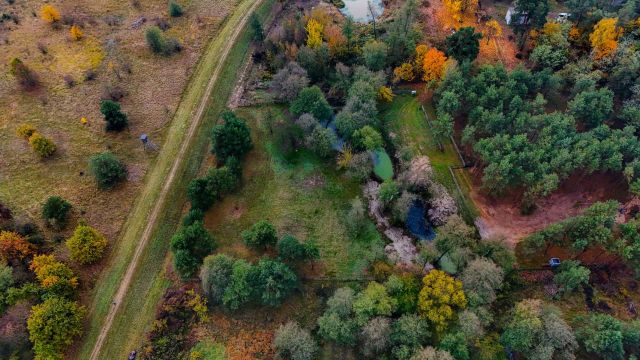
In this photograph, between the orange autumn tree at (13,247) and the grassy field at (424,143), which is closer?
the orange autumn tree at (13,247)

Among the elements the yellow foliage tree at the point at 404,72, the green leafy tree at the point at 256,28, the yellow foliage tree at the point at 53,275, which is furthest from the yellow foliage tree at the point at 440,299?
the green leafy tree at the point at 256,28

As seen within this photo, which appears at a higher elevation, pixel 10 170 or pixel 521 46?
pixel 521 46

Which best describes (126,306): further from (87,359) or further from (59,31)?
(59,31)

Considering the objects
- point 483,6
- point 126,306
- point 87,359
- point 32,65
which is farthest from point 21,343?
point 483,6

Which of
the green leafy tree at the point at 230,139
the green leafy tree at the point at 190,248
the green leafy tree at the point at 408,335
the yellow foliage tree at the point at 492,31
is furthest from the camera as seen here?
the yellow foliage tree at the point at 492,31

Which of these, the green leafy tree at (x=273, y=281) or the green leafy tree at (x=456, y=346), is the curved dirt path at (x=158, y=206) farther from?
the green leafy tree at (x=456, y=346)

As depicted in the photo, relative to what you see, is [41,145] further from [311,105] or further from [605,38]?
[605,38]
